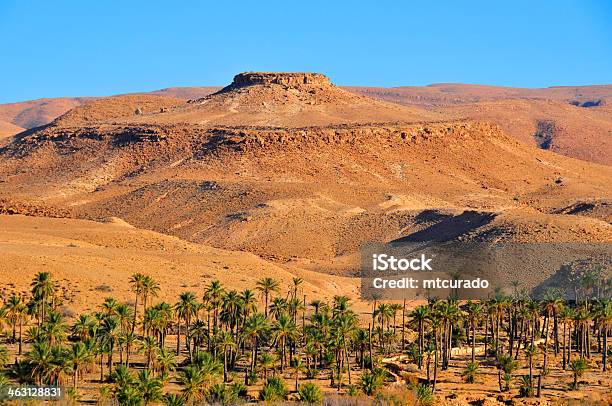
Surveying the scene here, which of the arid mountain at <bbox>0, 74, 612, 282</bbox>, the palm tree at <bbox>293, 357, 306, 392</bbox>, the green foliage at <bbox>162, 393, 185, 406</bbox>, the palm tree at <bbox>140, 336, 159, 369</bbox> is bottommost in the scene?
the green foliage at <bbox>162, 393, 185, 406</bbox>

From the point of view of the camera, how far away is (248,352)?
6519 centimetres

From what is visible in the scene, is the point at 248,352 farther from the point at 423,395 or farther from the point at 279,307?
the point at 423,395

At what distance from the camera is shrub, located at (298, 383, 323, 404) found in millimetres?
47822

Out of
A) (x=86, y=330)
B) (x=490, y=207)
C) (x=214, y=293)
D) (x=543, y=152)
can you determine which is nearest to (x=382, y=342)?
(x=214, y=293)

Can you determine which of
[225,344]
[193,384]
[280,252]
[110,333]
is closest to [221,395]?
[193,384]

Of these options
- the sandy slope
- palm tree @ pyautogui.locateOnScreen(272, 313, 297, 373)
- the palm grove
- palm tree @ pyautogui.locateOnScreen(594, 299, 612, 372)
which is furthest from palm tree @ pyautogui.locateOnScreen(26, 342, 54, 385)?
palm tree @ pyautogui.locateOnScreen(594, 299, 612, 372)

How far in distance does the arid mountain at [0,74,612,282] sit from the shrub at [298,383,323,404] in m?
58.4

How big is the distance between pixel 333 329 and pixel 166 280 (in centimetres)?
2531

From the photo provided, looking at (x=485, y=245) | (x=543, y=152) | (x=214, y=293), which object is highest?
(x=543, y=152)

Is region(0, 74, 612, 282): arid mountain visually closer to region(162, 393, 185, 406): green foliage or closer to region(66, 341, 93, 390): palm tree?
region(66, 341, 93, 390): palm tree

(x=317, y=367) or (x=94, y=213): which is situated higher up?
(x=94, y=213)

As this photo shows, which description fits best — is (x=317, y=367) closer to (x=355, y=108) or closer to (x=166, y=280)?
(x=166, y=280)

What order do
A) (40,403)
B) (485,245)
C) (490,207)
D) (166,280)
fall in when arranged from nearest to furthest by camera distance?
1. (40,403)
2. (166,280)
3. (485,245)
4. (490,207)

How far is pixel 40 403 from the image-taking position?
1746 inches
